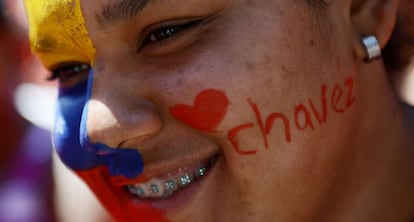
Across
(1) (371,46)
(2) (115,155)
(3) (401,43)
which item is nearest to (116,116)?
(2) (115,155)

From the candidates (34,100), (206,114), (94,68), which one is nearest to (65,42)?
(94,68)

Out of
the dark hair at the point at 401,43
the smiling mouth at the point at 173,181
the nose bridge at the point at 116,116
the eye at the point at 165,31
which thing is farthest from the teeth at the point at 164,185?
the dark hair at the point at 401,43

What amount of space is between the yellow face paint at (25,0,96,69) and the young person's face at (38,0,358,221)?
0.02 meters

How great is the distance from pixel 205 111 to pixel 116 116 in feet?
0.47

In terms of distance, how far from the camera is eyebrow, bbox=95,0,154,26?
1148 mm

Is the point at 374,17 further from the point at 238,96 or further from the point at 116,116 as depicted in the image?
the point at 116,116

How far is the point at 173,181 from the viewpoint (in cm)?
128

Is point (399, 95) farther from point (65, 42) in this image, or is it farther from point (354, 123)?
point (65, 42)

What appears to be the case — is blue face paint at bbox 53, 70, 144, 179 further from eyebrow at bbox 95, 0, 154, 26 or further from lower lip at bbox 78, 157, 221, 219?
eyebrow at bbox 95, 0, 154, 26

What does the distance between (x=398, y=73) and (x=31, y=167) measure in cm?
99

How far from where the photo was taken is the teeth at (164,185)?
1.27 m

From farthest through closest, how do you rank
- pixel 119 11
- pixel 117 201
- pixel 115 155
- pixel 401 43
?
pixel 401 43 < pixel 117 201 < pixel 115 155 < pixel 119 11

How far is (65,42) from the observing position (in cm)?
127

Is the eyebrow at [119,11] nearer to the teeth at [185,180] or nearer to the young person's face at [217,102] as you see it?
the young person's face at [217,102]
